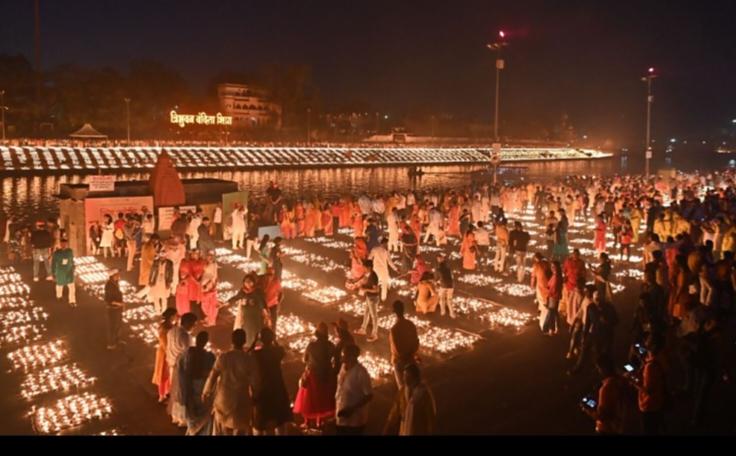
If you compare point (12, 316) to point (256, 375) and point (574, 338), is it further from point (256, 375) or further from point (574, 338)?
point (574, 338)

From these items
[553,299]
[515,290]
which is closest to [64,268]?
[553,299]

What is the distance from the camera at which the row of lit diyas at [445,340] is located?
38.7 ft

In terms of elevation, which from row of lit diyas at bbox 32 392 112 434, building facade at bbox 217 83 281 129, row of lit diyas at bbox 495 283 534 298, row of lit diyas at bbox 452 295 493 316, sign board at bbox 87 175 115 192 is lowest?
row of lit diyas at bbox 32 392 112 434

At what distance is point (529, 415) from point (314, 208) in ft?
57.6

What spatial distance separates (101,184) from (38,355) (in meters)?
10.3

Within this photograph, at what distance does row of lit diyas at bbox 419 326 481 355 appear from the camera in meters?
11.8

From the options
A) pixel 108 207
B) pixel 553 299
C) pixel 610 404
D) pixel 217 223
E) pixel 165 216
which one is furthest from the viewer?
pixel 217 223

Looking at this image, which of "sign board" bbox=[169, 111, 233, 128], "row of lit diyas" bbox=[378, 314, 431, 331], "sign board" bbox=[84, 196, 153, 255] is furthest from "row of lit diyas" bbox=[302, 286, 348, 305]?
"sign board" bbox=[169, 111, 233, 128]

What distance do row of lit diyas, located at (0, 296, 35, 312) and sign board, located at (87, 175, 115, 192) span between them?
227 inches

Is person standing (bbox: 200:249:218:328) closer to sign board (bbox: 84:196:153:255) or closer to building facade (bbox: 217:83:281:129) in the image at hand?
sign board (bbox: 84:196:153:255)

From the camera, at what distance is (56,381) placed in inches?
398

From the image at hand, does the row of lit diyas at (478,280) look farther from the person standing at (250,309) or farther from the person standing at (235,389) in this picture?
the person standing at (235,389)

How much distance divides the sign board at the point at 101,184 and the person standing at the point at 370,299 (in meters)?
12.1

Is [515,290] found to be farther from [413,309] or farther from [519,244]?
[413,309]
